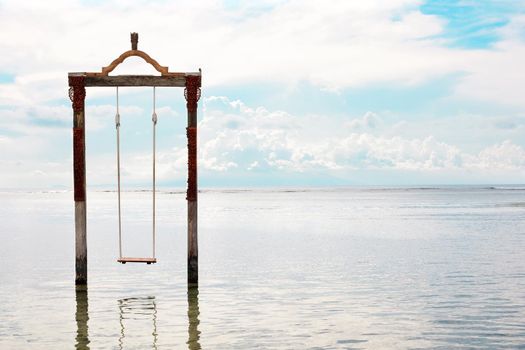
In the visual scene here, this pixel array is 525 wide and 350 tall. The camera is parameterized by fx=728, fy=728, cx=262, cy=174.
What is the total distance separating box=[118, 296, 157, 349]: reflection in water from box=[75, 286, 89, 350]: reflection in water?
2.71 feet

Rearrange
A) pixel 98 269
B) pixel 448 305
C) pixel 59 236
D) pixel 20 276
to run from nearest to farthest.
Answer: pixel 448 305 → pixel 20 276 → pixel 98 269 → pixel 59 236

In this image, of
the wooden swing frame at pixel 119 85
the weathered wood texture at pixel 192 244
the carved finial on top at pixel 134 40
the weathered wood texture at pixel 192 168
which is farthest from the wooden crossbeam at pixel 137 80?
the weathered wood texture at pixel 192 244

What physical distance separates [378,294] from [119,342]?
9.37m

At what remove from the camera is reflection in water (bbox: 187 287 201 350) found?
1593cm

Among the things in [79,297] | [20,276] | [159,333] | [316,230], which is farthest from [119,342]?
[316,230]

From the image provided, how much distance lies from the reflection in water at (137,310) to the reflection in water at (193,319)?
844 mm

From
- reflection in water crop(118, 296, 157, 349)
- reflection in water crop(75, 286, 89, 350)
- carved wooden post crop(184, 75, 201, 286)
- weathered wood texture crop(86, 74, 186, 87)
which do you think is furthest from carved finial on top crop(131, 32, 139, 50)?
reflection in water crop(75, 286, 89, 350)

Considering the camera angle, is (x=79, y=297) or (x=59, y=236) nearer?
(x=79, y=297)

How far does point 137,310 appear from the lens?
785 inches

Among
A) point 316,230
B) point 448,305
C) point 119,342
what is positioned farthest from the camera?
point 316,230

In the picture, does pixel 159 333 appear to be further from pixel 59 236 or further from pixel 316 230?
pixel 316 230

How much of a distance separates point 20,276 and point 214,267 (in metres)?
7.81

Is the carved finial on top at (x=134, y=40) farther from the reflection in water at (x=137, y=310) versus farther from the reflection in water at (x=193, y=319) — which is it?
the reflection in water at (x=193, y=319)

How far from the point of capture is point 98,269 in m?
29.7
